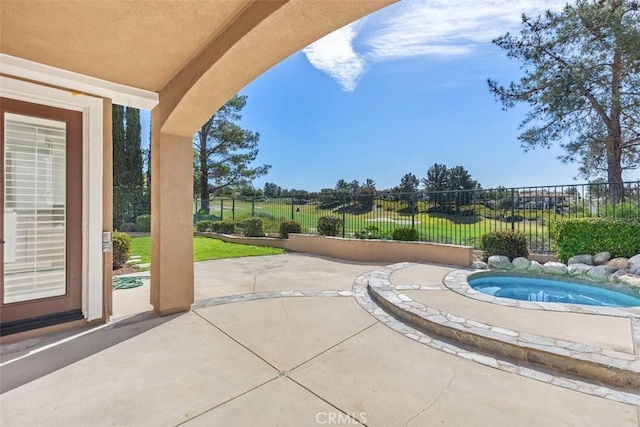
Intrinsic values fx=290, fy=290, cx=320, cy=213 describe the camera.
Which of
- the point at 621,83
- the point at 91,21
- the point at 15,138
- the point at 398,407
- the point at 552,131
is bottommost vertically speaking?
the point at 398,407

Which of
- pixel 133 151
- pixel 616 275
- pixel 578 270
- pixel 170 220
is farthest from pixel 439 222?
pixel 133 151

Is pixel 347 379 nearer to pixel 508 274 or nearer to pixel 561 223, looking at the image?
pixel 508 274

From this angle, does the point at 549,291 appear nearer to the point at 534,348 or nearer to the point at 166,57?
the point at 534,348

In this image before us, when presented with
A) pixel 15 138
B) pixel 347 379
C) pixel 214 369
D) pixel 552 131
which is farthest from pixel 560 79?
pixel 15 138

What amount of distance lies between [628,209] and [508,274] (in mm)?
3245

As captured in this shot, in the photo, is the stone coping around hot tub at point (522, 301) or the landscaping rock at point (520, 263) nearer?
the stone coping around hot tub at point (522, 301)

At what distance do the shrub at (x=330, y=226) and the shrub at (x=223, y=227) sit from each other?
5060mm

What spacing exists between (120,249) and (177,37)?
6.24 m

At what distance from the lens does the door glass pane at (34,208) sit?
11.1ft

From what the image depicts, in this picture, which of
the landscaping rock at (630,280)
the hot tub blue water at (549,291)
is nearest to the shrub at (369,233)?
the hot tub blue water at (549,291)

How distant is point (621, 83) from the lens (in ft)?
31.2

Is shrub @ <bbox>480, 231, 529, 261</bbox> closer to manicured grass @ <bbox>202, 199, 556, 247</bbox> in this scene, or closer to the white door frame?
→ manicured grass @ <bbox>202, 199, 556, 247</bbox>

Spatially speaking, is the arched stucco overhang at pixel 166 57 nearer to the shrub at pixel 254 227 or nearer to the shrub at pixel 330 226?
the shrub at pixel 330 226

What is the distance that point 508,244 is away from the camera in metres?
7.04
